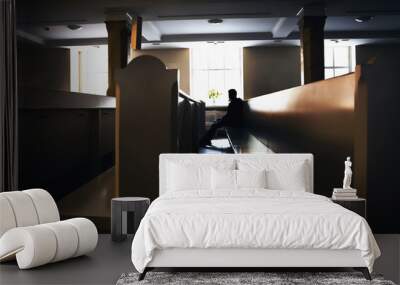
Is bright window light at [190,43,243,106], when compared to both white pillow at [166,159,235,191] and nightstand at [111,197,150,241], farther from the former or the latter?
nightstand at [111,197,150,241]

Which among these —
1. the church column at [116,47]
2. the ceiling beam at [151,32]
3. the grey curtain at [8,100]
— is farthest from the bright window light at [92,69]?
the grey curtain at [8,100]

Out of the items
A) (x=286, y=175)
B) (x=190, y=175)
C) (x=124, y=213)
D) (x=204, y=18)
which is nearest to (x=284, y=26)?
(x=204, y=18)

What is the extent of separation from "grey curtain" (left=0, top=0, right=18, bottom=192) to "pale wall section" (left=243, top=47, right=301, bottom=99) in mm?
2608

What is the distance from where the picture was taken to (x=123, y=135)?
21.9ft

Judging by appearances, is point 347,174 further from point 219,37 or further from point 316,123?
point 219,37

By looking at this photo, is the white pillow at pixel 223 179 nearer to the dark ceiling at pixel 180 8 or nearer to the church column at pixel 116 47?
the church column at pixel 116 47

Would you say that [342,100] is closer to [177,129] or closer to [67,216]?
[177,129]

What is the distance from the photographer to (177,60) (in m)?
6.68

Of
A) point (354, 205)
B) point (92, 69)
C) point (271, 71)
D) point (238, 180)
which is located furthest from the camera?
point (92, 69)

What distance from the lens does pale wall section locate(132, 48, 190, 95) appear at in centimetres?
664

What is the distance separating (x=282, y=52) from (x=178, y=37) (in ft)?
3.85

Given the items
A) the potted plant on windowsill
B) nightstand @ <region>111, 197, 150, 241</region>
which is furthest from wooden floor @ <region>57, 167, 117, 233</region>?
the potted plant on windowsill

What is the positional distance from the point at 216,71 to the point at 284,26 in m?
0.90

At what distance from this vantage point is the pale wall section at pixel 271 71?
6.59 meters
